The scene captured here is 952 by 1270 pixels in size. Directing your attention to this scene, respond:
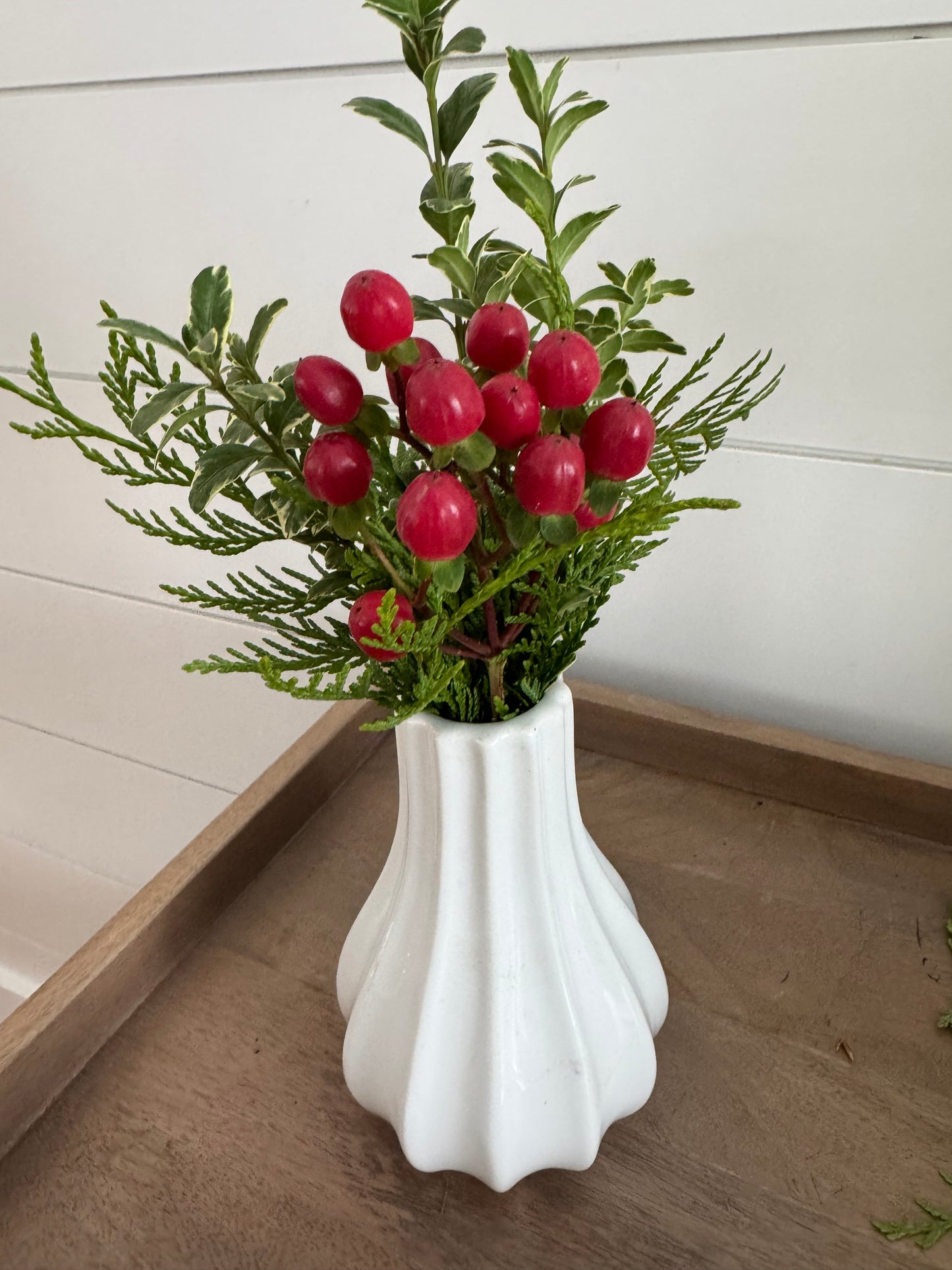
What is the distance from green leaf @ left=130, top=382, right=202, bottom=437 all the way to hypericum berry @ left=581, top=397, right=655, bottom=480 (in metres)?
0.12

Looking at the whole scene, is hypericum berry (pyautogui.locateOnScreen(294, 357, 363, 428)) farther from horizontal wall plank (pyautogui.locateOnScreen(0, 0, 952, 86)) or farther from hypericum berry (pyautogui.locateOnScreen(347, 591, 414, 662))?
horizontal wall plank (pyautogui.locateOnScreen(0, 0, 952, 86))

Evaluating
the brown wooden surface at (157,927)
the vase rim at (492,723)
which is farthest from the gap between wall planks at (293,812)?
the vase rim at (492,723)

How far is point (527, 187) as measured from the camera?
0.29 meters

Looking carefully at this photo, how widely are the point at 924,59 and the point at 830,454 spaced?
0.21m

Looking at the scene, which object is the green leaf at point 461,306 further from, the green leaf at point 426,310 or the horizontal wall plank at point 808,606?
the horizontal wall plank at point 808,606

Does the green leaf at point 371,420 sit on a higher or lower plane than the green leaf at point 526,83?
lower

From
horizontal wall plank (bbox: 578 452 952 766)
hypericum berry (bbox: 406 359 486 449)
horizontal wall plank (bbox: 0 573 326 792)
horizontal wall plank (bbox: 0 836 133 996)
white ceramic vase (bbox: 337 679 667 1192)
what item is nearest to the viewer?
hypericum berry (bbox: 406 359 486 449)

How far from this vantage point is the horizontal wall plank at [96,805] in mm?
1104

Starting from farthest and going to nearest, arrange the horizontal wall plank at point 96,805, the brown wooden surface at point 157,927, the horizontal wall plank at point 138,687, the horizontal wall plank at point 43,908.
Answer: the horizontal wall plank at point 43,908, the horizontal wall plank at point 96,805, the horizontal wall plank at point 138,687, the brown wooden surface at point 157,927

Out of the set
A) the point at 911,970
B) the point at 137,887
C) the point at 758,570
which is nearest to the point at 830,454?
the point at 758,570

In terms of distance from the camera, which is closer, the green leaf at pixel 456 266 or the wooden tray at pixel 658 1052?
the green leaf at pixel 456 266

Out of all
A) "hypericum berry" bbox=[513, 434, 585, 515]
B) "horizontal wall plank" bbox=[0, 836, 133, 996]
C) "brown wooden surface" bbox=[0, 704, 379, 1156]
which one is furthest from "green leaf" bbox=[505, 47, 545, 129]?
"horizontal wall plank" bbox=[0, 836, 133, 996]

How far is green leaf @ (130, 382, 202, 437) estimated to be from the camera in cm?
27

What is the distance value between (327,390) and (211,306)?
0.04 m
